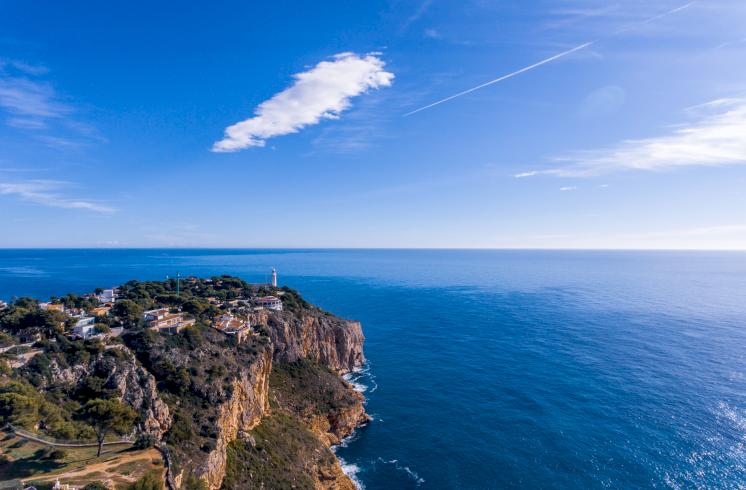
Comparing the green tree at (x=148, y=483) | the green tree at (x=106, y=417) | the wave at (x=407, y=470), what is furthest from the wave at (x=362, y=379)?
the green tree at (x=148, y=483)

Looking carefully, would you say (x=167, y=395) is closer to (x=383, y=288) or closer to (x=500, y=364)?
(x=500, y=364)

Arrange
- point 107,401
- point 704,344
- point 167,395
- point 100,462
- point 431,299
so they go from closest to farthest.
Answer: point 100,462 < point 107,401 < point 167,395 < point 704,344 < point 431,299

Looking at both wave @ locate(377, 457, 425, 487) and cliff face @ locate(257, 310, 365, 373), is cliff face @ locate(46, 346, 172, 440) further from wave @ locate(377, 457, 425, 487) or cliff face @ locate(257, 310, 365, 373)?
wave @ locate(377, 457, 425, 487)

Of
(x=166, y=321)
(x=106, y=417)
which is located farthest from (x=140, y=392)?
(x=166, y=321)

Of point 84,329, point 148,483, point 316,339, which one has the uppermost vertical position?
point 84,329

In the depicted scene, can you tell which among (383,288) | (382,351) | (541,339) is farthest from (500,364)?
(383,288)

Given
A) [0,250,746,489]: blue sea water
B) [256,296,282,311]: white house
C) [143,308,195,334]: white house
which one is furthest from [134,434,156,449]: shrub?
[256,296,282,311]: white house

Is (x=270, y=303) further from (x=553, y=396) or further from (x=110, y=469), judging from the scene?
(x=553, y=396)
